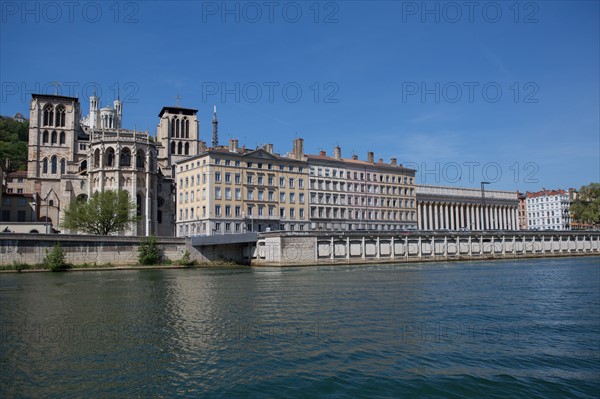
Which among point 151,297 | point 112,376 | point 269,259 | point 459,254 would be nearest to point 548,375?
point 112,376

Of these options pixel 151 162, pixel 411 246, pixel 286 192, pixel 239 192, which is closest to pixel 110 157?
pixel 151 162

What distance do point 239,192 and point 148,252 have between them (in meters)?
21.9

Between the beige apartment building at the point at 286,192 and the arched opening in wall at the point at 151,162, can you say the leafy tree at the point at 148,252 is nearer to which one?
the beige apartment building at the point at 286,192

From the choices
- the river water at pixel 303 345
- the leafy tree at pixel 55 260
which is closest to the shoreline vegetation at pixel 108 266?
the leafy tree at pixel 55 260

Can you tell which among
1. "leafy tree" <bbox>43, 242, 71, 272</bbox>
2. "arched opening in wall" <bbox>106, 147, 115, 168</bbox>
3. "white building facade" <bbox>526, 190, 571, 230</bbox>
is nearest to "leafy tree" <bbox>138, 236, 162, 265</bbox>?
"leafy tree" <bbox>43, 242, 71, 272</bbox>

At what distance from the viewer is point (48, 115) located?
105562 millimetres

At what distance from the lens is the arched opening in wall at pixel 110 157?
91312 millimetres

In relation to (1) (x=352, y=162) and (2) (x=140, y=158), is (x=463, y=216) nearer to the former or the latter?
(1) (x=352, y=162)

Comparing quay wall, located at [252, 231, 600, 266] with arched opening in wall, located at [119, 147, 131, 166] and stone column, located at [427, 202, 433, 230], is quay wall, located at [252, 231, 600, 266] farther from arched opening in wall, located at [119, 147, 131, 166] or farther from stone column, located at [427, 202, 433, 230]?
arched opening in wall, located at [119, 147, 131, 166]

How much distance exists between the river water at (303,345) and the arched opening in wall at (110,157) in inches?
2392

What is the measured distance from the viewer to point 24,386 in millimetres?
14242

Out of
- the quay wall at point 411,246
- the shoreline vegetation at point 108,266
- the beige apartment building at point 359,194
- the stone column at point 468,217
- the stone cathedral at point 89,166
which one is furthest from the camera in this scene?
the stone column at point 468,217

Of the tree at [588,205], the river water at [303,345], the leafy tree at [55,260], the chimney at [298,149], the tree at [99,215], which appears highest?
the chimney at [298,149]

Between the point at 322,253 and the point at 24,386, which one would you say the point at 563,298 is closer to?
the point at 24,386
